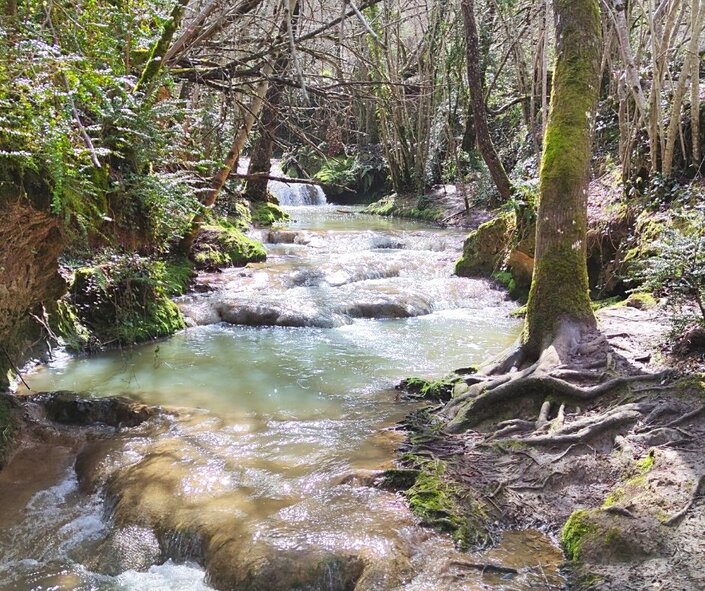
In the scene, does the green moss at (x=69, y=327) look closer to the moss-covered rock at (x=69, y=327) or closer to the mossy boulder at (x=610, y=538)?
the moss-covered rock at (x=69, y=327)

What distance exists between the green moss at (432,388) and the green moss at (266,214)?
12.5m

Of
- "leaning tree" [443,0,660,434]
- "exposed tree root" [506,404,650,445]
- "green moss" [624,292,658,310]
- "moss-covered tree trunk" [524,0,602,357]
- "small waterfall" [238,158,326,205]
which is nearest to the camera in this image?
"exposed tree root" [506,404,650,445]

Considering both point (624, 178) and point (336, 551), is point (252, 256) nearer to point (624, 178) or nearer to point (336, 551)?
point (624, 178)

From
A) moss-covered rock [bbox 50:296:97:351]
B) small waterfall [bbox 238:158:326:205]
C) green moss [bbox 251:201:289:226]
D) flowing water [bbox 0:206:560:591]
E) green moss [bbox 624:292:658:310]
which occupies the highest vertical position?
small waterfall [bbox 238:158:326:205]

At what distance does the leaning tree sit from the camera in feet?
17.5

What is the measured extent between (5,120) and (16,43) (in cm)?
65

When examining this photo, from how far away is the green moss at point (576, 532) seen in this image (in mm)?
3576

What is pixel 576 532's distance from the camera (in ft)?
12.0

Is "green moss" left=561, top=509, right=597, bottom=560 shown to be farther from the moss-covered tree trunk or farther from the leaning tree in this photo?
the moss-covered tree trunk

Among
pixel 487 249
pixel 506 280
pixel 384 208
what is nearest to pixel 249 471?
pixel 506 280

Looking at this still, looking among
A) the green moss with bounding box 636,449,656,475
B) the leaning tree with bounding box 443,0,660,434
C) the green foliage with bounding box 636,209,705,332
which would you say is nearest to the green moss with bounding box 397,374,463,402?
the leaning tree with bounding box 443,0,660,434

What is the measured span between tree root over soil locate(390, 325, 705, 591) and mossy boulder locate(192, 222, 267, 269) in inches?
313

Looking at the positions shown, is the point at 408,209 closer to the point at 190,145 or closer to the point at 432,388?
the point at 190,145

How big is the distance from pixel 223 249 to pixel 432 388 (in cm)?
803
